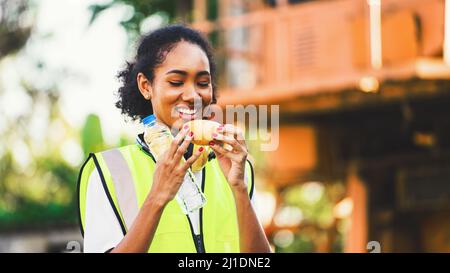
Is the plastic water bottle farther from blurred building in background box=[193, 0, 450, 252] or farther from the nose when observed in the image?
blurred building in background box=[193, 0, 450, 252]

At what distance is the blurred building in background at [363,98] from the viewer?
9773 millimetres

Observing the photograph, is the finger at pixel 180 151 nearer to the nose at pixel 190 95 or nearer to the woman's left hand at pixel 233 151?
the woman's left hand at pixel 233 151

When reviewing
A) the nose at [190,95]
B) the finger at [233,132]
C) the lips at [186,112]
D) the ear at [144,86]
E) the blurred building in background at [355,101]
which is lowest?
the finger at [233,132]

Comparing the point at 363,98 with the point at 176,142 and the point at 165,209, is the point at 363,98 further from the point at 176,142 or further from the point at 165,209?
the point at 176,142

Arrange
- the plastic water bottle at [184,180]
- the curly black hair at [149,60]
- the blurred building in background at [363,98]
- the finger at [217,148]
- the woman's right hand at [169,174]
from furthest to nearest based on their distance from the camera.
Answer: the blurred building in background at [363,98]
the curly black hair at [149,60]
the plastic water bottle at [184,180]
the finger at [217,148]
the woman's right hand at [169,174]

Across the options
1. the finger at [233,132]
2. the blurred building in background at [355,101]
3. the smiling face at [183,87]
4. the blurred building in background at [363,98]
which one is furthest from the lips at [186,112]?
the blurred building in background at [363,98]

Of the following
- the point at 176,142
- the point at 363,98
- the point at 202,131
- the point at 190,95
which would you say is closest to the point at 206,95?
the point at 190,95

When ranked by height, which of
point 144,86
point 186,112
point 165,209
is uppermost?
point 144,86

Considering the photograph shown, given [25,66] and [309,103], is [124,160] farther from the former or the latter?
[25,66]

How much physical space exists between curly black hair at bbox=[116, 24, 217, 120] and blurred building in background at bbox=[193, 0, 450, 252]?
636 cm

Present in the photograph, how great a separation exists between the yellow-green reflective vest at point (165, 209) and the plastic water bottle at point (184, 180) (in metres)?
0.02

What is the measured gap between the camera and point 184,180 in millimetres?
2859

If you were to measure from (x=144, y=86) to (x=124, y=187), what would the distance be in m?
0.39

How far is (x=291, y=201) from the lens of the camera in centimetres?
2334
